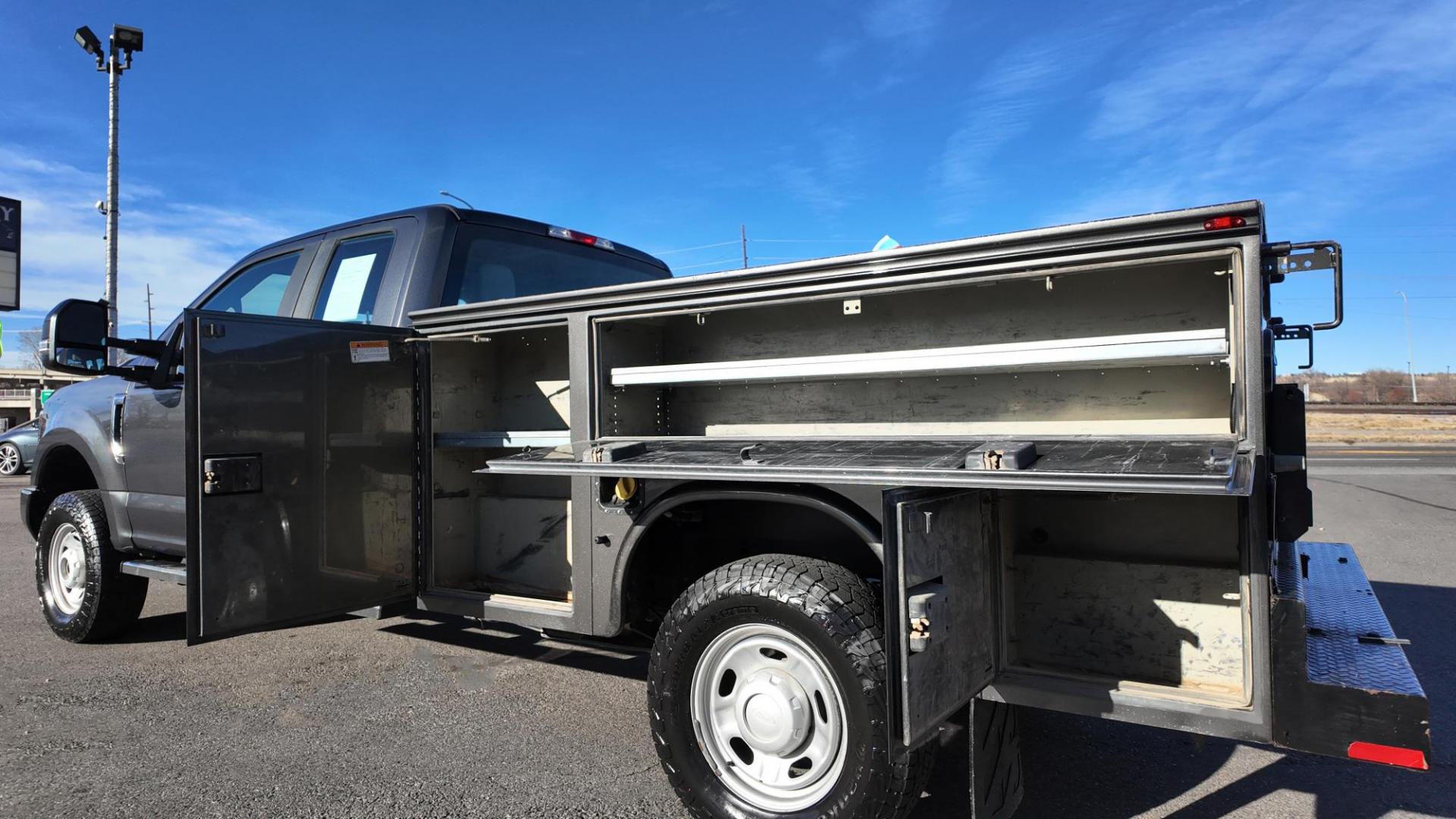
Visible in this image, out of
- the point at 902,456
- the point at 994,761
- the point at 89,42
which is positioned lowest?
the point at 994,761

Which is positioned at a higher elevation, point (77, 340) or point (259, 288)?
point (259, 288)

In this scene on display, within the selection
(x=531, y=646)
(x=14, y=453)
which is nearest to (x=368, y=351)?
(x=531, y=646)

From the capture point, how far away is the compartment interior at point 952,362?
116 inches

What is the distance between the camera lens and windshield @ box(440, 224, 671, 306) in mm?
4777

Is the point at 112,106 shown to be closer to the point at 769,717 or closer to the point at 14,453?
the point at 14,453

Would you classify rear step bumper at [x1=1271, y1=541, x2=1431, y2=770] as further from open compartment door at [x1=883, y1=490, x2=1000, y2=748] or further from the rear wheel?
the rear wheel

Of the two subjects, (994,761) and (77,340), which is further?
(77,340)

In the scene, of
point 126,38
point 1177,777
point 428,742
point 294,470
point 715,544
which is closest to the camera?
point 1177,777

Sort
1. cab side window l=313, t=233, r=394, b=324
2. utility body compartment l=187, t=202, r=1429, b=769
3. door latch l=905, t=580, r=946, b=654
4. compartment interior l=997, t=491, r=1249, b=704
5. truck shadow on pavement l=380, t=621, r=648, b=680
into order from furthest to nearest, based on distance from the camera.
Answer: truck shadow on pavement l=380, t=621, r=648, b=680 < cab side window l=313, t=233, r=394, b=324 < compartment interior l=997, t=491, r=1249, b=704 < utility body compartment l=187, t=202, r=1429, b=769 < door latch l=905, t=580, r=946, b=654

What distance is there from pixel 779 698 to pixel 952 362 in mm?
1302

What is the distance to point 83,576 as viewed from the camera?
5.57 meters

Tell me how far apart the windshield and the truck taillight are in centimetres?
3

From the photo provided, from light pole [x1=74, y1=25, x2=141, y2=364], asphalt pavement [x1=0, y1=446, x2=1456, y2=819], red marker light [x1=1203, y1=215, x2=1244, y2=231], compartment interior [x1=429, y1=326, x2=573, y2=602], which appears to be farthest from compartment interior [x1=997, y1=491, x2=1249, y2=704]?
light pole [x1=74, y1=25, x2=141, y2=364]

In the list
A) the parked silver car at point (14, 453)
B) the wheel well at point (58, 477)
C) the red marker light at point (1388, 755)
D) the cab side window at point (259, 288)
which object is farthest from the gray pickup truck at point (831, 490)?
the parked silver car at point (14, 453)
